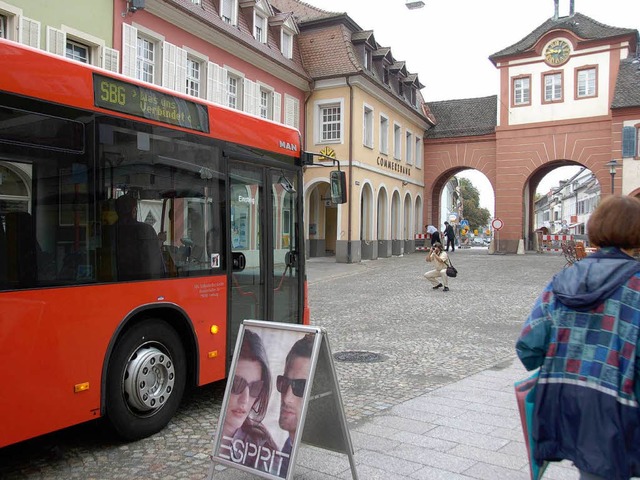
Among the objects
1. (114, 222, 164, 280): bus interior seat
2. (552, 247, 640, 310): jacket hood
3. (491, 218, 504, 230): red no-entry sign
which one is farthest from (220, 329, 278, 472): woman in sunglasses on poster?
(491, 218, 504, 230): red no-entry sign

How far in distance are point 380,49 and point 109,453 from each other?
30.3 meters

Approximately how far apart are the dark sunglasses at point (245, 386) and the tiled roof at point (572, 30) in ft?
116

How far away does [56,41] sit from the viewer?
15.0 m

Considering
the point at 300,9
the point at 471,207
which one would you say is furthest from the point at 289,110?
the point at 471,207

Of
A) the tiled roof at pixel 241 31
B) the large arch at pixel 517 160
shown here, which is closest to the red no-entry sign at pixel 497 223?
the large arch at pixel 517 160

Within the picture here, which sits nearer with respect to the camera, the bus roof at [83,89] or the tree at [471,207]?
the bus roof at [83,89]

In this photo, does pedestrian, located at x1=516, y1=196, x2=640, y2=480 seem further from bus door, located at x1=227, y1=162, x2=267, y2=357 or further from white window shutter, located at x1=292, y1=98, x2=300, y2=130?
white window shutter, located at x1=292, y1=98, x2=300, y2=130

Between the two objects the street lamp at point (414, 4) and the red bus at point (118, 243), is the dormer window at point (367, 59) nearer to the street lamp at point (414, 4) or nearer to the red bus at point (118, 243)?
the street lamp at point (414, 4)

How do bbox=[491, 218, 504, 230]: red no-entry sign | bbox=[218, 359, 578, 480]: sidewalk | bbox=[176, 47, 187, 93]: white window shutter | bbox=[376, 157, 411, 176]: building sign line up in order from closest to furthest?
1. bbox=[218, 359, 578, 480]: sidewalk
2. bbox=[176, 47, 187, 93]: white window shutter
3. bbox=[376, 157, 411, 176]: building sign
4. bbox=[491, 218, 504, 230]: red no-entry sign

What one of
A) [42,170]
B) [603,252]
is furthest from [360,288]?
[603,252]

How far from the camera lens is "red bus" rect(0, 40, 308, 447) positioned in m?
3.95

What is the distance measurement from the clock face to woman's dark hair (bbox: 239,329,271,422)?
3543cm

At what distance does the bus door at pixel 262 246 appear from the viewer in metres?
5.96

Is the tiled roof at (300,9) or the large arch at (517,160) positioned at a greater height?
the tiled roof at (300,9)
